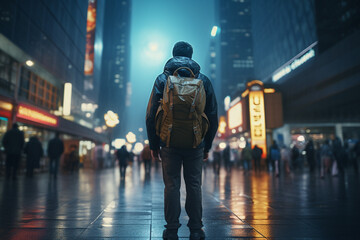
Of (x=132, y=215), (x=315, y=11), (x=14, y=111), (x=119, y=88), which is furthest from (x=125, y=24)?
(x=132, y=215)

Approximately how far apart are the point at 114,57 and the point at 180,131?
174m

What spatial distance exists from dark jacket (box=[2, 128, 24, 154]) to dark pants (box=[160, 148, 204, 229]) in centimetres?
951

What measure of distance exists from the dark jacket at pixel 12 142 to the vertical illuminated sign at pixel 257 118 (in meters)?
22.2

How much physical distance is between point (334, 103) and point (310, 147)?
56.2 ft

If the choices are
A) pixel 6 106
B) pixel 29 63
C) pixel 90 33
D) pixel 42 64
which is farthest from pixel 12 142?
pixel 90 33

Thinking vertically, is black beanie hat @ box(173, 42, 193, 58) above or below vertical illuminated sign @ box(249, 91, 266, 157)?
below

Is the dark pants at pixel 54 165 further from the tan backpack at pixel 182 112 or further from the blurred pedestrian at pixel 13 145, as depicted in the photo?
the tan backpack at pixel 182 112

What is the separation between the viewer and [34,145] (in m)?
12.9

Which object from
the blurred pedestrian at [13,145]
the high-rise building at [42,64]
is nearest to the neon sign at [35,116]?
the high-rise building at [42,64]

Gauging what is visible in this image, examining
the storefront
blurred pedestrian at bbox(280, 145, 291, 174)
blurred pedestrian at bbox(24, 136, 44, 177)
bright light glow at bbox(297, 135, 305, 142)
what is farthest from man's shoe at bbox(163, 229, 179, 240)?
bright light glow at bbox(297, 135, 305, 142)

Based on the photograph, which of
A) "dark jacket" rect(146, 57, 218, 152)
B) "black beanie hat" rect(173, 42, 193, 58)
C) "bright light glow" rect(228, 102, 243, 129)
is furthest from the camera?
"bright light glow" rect(228, 102, 243, 129)

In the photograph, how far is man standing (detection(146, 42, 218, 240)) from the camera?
107 inches

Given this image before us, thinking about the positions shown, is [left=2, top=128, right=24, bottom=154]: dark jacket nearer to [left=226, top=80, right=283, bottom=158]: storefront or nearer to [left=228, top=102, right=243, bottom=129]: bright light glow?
[left=226, top=80, right=283, bottom=158]: storefront

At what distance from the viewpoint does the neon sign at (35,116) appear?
15800 mm
